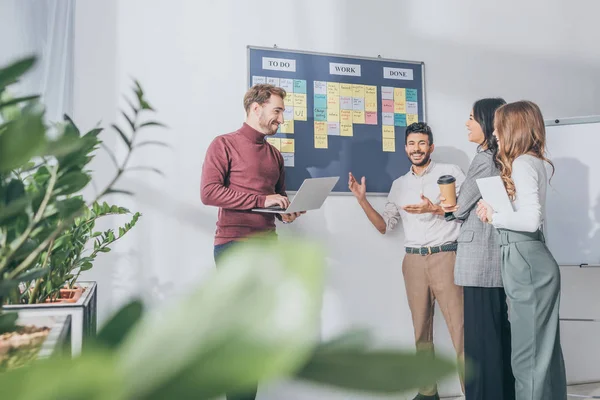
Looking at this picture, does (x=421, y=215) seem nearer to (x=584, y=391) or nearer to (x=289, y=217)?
(x=289, y=217)

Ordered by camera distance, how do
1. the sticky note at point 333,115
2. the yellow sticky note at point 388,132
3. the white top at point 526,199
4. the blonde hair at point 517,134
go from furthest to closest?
the yellow sticky note at point 388,132, the sticky note at point 333,115, the blonde hair at point 517,134, the white top at point 526,199

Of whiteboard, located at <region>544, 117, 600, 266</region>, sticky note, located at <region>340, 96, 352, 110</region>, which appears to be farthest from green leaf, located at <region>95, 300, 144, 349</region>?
whiteboard, located at <region>544, 117, 600, 266</region>

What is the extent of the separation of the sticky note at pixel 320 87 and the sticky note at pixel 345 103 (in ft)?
0.38

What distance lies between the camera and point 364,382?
0.37 ft

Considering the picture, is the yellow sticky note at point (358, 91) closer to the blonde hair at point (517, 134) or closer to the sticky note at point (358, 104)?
the sticky note at point (358, 104)

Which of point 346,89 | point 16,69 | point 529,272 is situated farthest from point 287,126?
point 16,69

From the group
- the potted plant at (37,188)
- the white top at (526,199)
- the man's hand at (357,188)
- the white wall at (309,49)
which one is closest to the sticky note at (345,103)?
the white wall at (309,49)

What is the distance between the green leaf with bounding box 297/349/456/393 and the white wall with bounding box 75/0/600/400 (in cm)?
242

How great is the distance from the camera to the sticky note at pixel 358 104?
3.23m

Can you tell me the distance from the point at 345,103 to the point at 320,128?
223 millimetres

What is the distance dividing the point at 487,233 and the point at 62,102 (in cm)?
219

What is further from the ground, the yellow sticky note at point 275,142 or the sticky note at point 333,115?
the sticky note at point 333,115

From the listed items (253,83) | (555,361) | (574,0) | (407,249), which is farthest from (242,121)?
(574,0)

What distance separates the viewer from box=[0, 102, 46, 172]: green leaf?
0.39 feet
